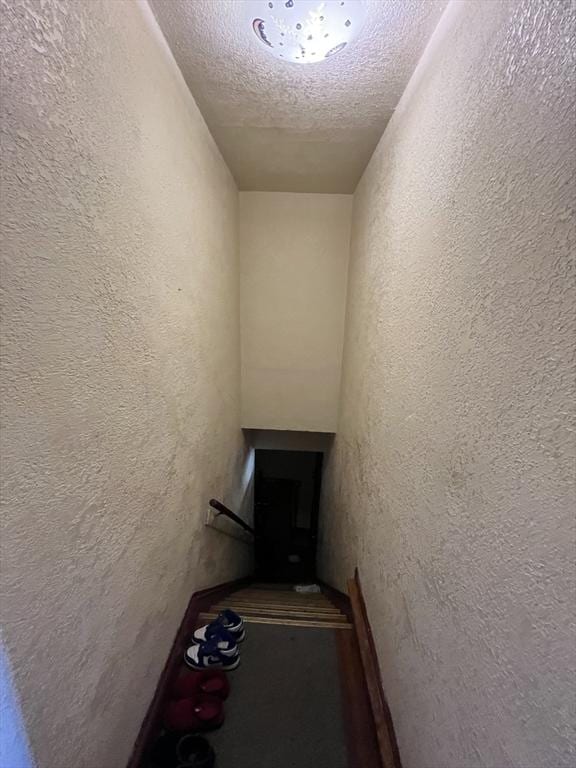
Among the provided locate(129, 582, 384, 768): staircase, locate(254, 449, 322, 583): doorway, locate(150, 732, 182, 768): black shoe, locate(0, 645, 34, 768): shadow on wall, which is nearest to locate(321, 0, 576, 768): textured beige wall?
locate(129, 582, 384, 768): staircase

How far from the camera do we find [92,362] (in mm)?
765

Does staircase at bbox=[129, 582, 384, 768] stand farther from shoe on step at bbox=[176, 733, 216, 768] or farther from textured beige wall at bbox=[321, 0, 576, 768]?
textured beige wall at bbox=[321, 0, 576, 768]

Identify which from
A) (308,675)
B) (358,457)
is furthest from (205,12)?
(308,675)

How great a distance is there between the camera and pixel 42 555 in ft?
2.08

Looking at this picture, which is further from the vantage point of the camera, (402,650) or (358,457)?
(358,457)

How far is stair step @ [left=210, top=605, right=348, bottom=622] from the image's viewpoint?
172 centimetres

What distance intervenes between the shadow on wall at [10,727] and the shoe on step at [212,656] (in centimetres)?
84

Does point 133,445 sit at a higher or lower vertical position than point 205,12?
lower

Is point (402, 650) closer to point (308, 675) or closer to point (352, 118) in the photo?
point (308, 675)

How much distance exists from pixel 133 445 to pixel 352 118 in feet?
5.02

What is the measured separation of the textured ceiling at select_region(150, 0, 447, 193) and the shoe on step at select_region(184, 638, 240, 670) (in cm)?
210

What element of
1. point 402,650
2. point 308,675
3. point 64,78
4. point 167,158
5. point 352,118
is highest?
point 352,118

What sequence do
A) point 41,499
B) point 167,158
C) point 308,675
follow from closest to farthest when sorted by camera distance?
point 41,499 → point 167,158 → point 308,675

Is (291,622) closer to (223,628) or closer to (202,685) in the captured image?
(223,628)
